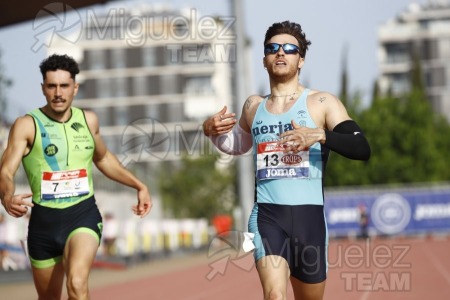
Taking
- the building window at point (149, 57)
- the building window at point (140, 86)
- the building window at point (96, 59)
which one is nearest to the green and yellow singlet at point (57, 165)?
the building window at point (149, 57)

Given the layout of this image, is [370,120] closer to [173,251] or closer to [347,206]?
[347,206]

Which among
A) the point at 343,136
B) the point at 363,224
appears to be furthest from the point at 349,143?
the point at 363,224

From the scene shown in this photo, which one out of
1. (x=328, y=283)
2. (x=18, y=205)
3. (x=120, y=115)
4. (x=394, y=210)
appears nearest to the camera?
(x=18, y=205)

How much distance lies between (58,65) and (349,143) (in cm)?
274

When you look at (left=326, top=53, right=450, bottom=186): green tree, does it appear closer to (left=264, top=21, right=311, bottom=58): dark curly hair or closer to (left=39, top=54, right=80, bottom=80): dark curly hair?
(left=39, top=54, right=80, bottom=80): dark curly hair

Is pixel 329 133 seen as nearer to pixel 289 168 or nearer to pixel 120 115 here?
pixel 289 168

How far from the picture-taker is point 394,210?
54.6 metres

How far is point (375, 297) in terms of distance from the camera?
1407cm

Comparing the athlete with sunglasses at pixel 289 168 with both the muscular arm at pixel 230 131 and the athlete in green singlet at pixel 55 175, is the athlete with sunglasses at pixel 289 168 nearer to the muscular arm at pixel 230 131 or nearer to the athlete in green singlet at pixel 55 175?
the muscular arm at pixel 230 131

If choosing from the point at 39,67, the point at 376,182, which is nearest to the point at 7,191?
the point at 39,67

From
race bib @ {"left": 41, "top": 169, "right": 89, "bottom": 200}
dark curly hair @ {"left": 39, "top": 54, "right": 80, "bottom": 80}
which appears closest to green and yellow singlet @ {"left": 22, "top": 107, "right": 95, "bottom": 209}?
race bib @ {"left": 41, "top": 169, "right": 89, "bottom": 200}

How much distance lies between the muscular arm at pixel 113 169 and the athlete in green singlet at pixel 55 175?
10 cm

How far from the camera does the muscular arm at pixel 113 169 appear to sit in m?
8.84

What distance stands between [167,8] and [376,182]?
4482 cm
